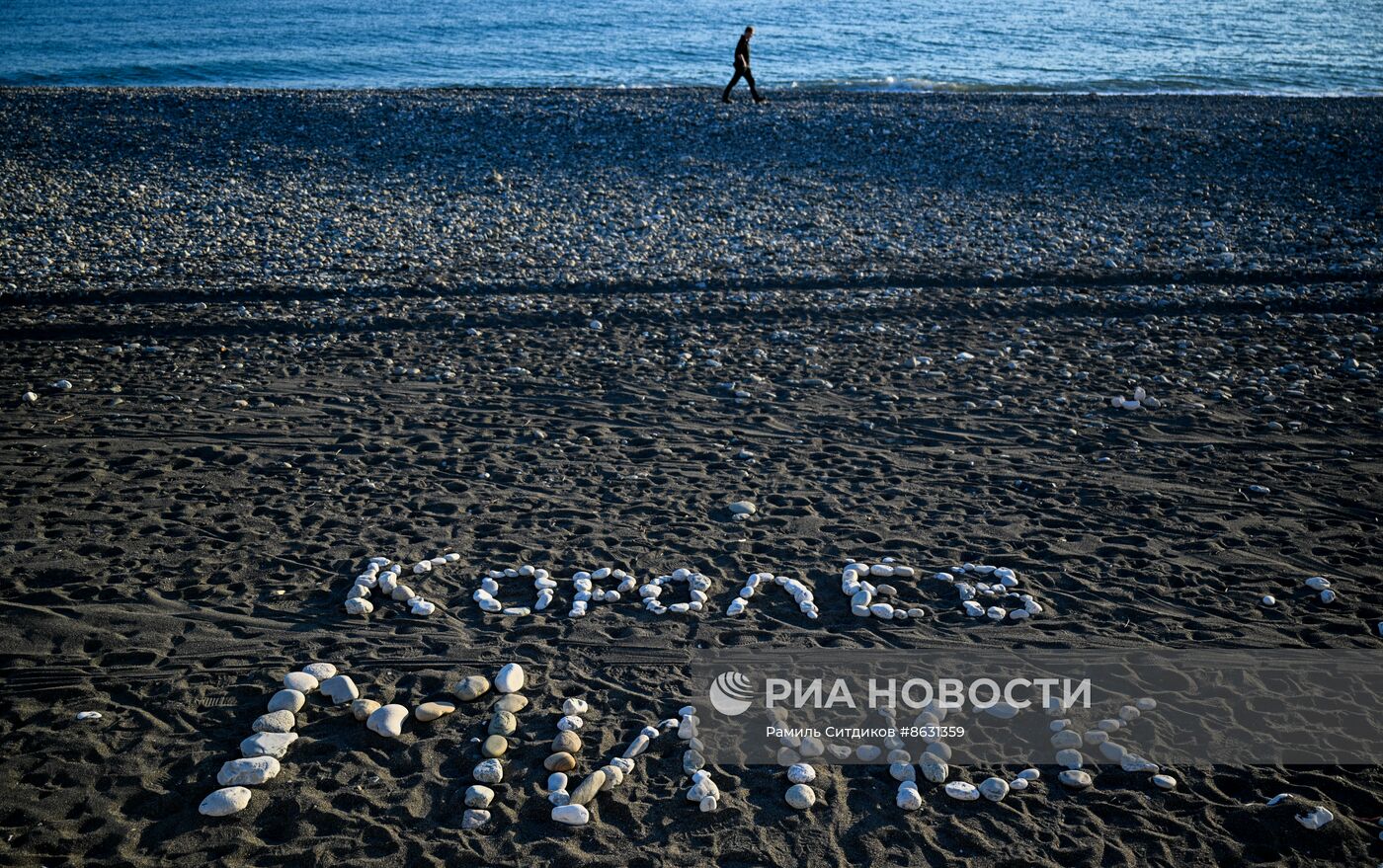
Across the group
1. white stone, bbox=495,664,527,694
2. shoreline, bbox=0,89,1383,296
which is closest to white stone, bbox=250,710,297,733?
white stone, bbox=495,664,527,694

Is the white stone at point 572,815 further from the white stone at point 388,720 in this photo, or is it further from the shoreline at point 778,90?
the shoreline at point 778,90

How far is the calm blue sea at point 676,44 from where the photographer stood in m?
31.0

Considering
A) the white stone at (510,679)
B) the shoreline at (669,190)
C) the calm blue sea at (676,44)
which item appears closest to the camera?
the white stone at (510,679)

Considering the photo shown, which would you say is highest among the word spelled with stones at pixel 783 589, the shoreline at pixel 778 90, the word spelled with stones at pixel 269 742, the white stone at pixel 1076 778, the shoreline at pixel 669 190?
the shoreline at pixel 778 90

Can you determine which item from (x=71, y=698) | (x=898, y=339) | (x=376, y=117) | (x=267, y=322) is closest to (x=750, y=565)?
(x=71, y=698)

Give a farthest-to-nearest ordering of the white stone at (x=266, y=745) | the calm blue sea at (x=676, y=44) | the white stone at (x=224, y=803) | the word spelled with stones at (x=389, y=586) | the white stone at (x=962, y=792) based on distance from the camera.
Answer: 1. the calm blue sea at (x=676, y=44)
2. the word spelled with stones at (x=389, y=586)
3. the white stone at (x=266, y=745)
4. the white stone at (x=962, y=792)
5. the white stone at (x=224, y=803)

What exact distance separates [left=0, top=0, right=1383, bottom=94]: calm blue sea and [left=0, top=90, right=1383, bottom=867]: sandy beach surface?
1711cm

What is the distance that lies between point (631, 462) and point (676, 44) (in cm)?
3510

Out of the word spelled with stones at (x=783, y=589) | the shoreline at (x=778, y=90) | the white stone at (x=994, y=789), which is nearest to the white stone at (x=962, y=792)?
the white stone at (x=994, y=789)

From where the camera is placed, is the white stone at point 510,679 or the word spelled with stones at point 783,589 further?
the word spelled with stones at point 783,589

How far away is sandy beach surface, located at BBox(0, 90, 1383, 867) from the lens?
4.38m

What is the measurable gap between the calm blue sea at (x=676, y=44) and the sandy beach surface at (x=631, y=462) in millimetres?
17106

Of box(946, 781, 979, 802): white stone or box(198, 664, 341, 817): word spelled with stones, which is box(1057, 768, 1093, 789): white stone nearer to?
box(946, 781, 979, 802): white stone

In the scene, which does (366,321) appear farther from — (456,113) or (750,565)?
(456,113)
